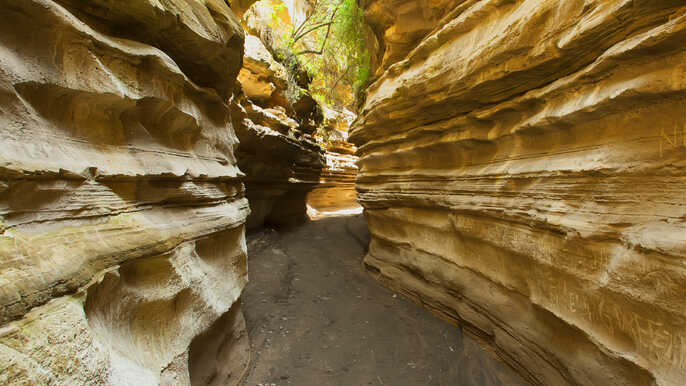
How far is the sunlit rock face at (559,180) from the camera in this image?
60.3 inches

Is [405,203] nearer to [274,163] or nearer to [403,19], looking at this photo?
[403,19]

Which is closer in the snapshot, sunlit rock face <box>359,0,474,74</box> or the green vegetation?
sunlit rock face <box>359,0,474,74</box>

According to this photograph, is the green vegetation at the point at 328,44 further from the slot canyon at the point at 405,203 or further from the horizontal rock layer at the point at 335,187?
the horizontal rock layer at the point at 335,187

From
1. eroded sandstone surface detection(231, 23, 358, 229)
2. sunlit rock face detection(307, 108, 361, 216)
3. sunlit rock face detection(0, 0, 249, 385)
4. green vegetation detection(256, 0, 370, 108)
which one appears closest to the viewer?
sunlit rock face detection(0, 0, 249, 385)

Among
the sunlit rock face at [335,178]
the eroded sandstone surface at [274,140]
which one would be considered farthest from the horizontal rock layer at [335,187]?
the eroded sandstone surface at [274,140]

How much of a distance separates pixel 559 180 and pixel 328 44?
8889 millimetres

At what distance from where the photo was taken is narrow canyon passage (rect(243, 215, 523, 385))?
8.61 ft

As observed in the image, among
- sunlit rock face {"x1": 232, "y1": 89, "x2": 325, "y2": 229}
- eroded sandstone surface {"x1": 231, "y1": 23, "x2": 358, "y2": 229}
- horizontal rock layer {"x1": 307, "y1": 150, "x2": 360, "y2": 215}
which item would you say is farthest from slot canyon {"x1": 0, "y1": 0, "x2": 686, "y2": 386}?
horizontal rock layer {"x1": 307, "y1": 150, "x2": 360, "y2": 215}

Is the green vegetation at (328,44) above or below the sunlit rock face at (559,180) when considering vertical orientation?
above

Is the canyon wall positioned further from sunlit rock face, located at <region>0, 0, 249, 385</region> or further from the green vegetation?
sunlit rock face, located at <region>0, 0, 249, 385</region>

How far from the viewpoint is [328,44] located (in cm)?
886

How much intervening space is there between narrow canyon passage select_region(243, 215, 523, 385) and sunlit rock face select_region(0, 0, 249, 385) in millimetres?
710

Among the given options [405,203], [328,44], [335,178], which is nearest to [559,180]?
[405,203]

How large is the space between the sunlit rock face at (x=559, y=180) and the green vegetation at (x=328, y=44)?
3.01 metres
